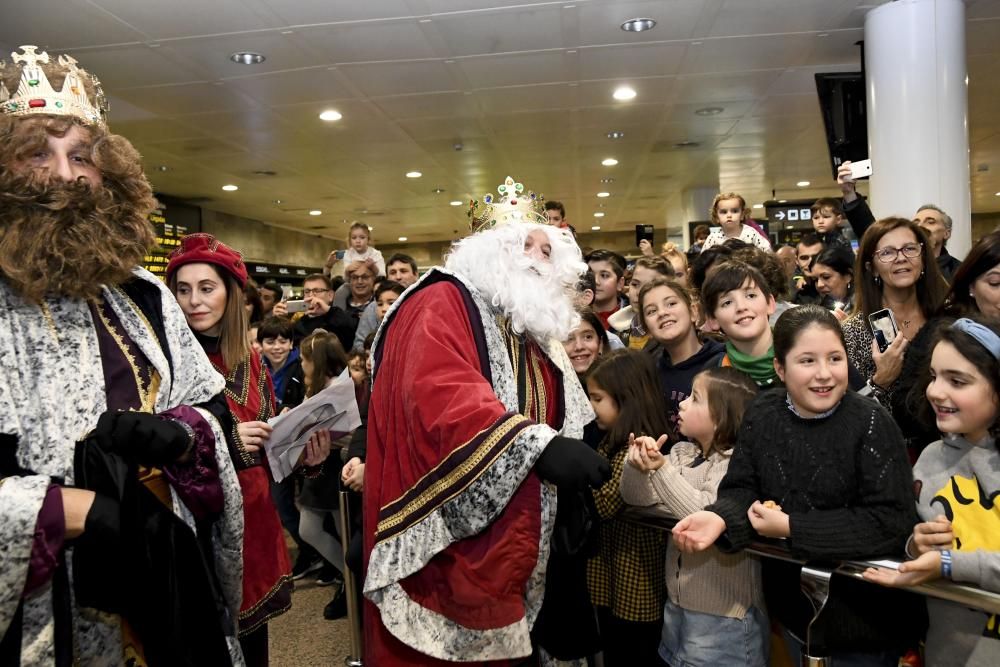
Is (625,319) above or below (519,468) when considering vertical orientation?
above

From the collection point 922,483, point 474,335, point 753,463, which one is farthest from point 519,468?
point 922,483

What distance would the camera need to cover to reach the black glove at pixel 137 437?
1.31 meters

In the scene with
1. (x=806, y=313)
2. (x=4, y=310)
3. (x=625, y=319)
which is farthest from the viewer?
(x=625, y=319)

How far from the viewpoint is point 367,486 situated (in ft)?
6.20

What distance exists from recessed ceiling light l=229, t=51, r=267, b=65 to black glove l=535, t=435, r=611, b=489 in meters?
5.13

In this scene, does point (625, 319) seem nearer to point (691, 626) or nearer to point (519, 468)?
point (691, 626)

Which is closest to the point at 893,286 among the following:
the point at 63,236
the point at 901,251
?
the point at 901,251

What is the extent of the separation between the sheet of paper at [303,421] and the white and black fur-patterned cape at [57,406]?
0.56 meters

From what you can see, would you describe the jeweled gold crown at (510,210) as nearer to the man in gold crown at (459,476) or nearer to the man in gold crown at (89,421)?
the man in gold crown at (459,476)

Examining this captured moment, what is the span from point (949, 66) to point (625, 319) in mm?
3099

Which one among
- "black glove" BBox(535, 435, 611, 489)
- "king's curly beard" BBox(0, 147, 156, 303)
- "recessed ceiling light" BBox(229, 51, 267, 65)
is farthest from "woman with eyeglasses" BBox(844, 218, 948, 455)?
"recessed ceiling light" BBox(229, 51, 267, 65)

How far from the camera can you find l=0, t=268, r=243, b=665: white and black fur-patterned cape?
3.97 ft

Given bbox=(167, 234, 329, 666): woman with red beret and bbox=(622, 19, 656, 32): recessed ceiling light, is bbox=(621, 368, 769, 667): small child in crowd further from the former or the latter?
bbox=(622, 19, 656, 32): recessed ceiling light

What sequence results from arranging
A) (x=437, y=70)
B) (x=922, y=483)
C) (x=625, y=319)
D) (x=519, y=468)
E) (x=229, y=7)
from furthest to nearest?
(x=437, y=70) < (x=229, y=7) < (x=625, y=319) < (x=922, y=483) < (x=519, y=468)
